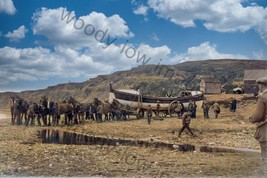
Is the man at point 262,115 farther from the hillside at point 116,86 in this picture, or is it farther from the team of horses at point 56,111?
the hillside at point 116,86

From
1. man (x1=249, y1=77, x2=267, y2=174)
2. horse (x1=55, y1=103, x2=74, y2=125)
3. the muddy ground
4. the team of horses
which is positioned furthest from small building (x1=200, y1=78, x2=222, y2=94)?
man (x1=249, y1=77, x2=267, y2=174)

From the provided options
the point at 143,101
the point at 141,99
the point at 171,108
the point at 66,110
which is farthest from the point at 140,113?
the point at 66,110

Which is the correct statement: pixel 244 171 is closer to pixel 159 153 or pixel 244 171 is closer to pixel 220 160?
pixel 220 160

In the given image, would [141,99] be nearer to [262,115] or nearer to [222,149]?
[222,149]

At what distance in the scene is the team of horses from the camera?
72.9 ft

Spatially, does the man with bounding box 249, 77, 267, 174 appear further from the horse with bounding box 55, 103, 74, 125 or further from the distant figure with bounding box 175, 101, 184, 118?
the distant figure with bounding box 175, 101, 184, 118

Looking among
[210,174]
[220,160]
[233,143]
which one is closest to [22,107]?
[233,143]

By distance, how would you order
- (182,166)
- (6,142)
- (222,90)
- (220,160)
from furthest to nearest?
(222,90)
(6,142)
(220,160)
(182,166)

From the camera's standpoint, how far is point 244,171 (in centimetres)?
886

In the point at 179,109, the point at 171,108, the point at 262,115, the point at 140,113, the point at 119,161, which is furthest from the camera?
the point at 140,113

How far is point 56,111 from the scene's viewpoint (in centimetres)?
2288

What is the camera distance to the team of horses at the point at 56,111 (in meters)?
22.2

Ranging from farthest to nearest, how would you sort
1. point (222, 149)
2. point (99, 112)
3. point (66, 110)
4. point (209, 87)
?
point (209, 87) < point (99, 112) < point (66, 110) < point (222, 149)

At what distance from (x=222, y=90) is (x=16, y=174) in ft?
139
